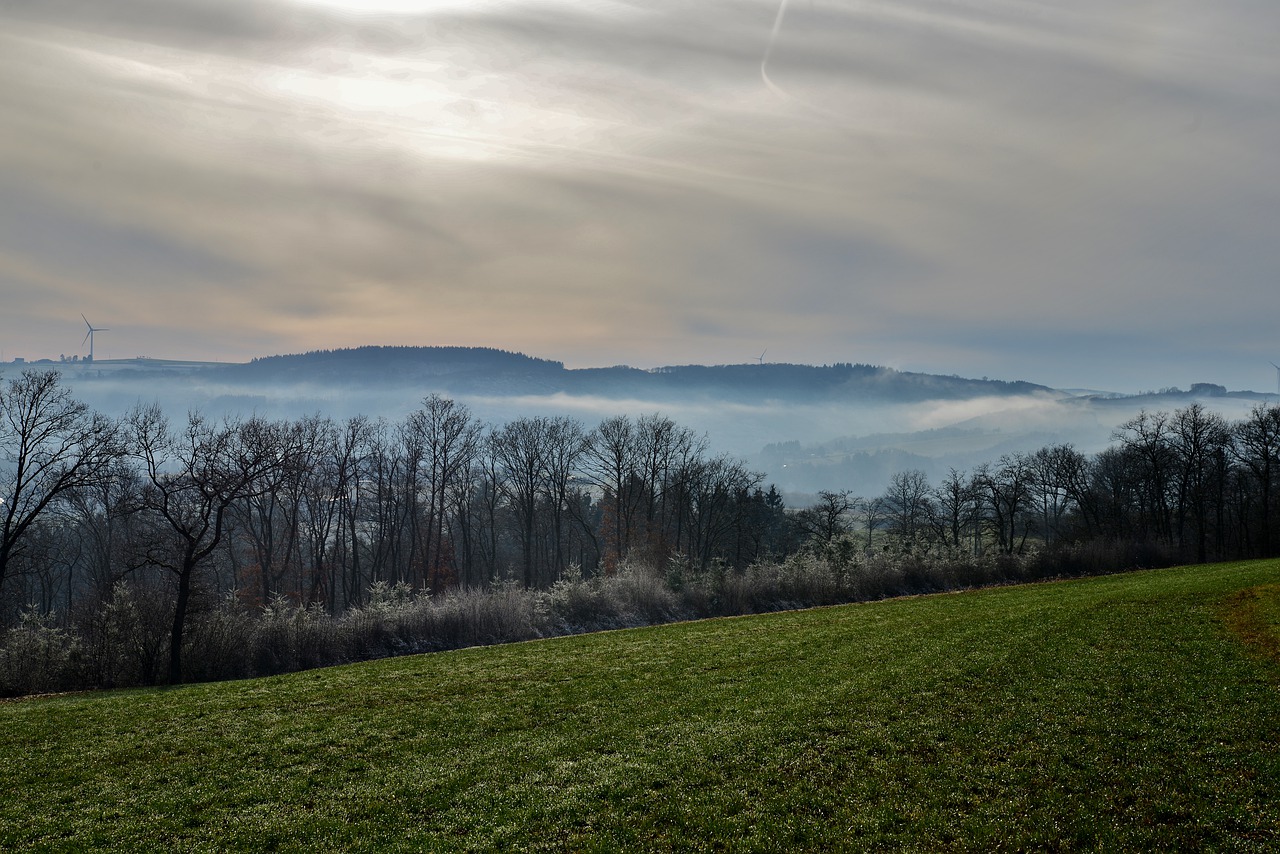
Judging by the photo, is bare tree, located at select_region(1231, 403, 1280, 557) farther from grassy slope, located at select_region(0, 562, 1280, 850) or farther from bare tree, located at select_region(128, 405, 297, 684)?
bare tree, located at select_region(128, 405, 297, 684)

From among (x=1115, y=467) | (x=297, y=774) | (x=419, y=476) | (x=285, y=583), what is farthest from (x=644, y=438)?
(x=297, y=774)

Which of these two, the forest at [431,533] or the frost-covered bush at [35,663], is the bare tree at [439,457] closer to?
the forest at [431,533]

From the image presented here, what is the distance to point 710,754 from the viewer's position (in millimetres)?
13172

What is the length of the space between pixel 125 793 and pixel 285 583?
64.1m

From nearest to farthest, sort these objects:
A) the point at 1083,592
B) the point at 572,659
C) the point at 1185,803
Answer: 1. the point at 1185,803
2. the point at 572,659
3. the point at 1083,592

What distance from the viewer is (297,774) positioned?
43.7ft

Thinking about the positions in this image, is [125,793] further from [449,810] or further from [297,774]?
[449,810]

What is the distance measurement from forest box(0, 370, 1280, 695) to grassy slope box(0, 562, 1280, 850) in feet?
39.4

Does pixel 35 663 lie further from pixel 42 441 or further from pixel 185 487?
pixel 42 441

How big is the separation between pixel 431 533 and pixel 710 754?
2577 inches

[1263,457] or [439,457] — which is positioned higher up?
[1263,457]

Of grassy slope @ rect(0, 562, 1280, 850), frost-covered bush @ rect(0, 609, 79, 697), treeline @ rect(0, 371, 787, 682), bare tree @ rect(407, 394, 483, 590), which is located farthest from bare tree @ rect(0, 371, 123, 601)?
bare tree @ rect(407, 394, 483, 590)

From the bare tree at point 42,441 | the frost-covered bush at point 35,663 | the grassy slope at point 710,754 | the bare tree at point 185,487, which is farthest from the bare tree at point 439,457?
the grassy slope at point 710,754

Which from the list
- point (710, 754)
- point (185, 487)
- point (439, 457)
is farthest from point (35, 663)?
point (439, 457)
